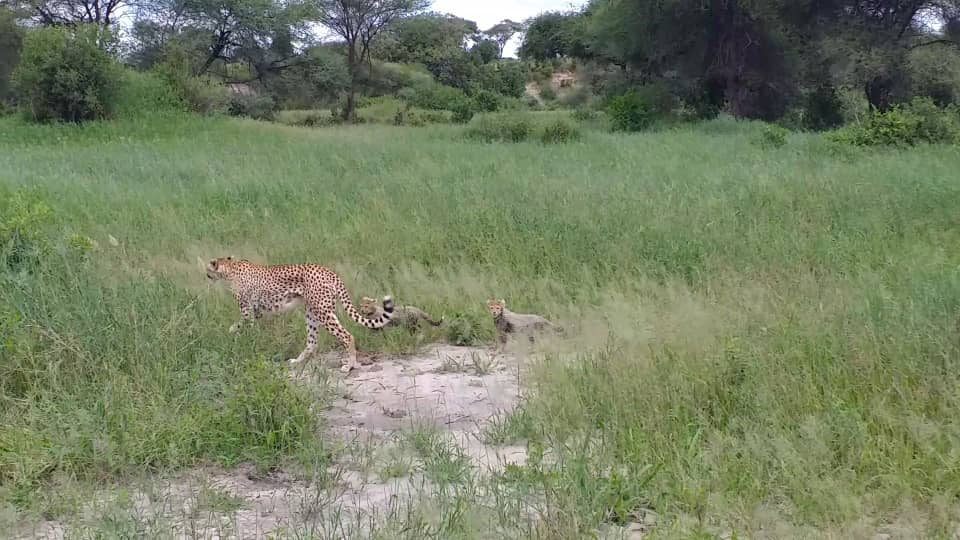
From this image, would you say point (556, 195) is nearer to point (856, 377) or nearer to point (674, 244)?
point (674, 244)

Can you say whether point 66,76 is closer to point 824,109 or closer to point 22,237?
point 22,237

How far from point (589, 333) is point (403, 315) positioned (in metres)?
1.47

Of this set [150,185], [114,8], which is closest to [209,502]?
[150,185]

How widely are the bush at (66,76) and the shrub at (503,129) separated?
955 centimetres

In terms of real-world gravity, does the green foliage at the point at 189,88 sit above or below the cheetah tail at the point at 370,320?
above

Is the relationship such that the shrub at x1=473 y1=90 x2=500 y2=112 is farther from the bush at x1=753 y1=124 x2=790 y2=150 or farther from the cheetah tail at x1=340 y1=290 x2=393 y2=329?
the cheetah tail at x1=340 y1=290 x2=393 y2=329

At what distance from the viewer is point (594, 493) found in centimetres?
364

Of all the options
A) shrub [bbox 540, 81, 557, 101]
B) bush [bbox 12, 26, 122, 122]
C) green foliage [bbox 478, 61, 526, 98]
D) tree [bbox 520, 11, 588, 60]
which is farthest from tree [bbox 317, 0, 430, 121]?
bush [bbox 12, 26, 122, 122]

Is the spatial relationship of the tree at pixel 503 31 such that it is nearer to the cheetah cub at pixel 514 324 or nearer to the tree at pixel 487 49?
the tree at pixel 487 49

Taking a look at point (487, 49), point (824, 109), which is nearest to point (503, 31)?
point (487, 49)

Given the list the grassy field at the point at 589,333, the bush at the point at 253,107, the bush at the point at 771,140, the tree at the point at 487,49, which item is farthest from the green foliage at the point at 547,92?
the grassy field at the point at 589,333

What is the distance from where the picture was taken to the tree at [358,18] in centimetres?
3512

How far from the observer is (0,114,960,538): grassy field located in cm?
375

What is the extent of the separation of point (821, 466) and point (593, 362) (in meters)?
1.56
